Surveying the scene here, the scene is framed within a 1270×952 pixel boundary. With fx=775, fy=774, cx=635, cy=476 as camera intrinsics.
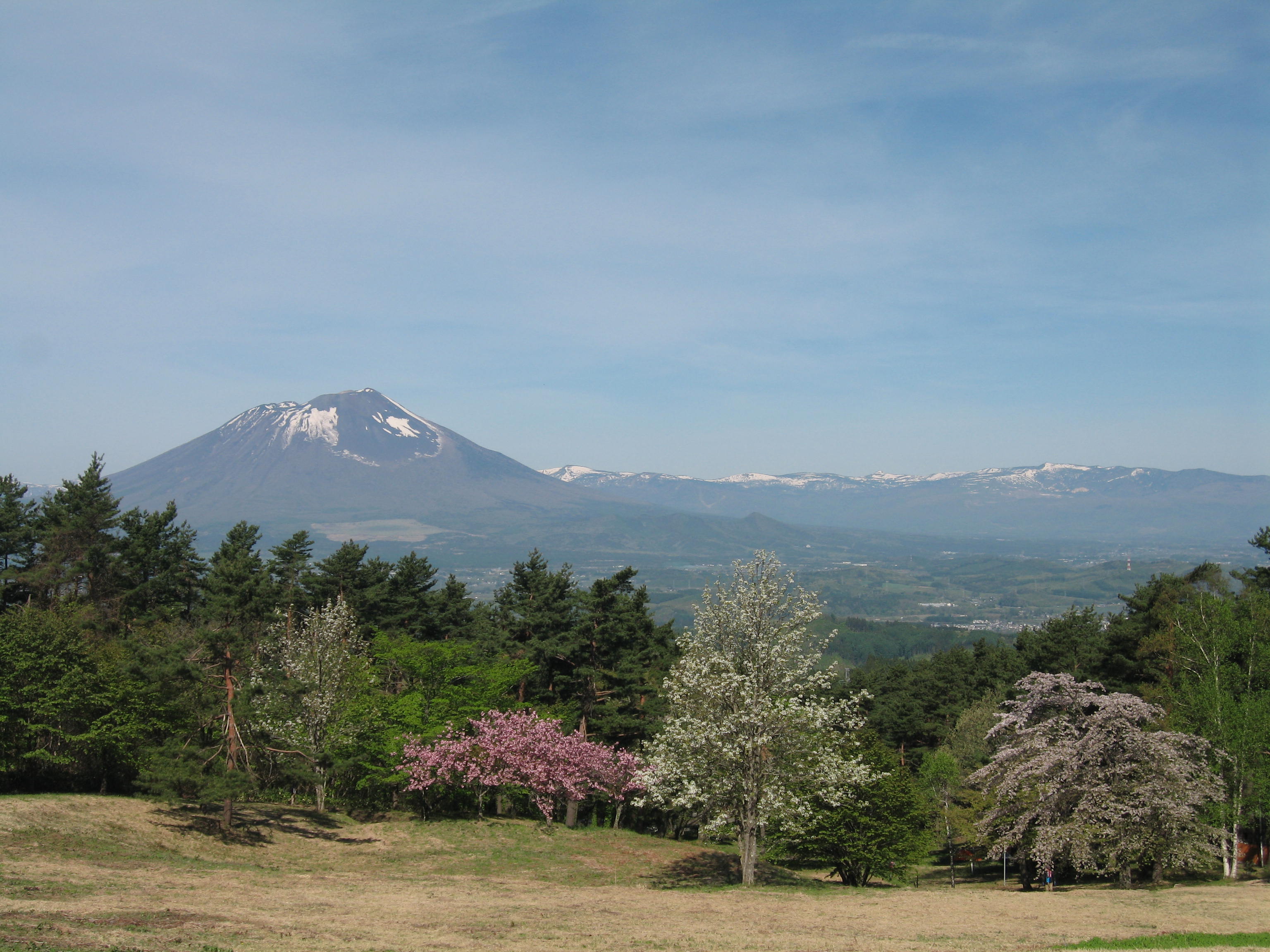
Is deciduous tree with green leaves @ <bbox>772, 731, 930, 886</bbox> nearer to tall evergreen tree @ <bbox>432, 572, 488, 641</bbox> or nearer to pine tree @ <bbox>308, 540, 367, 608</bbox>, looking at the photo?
tall evergreen tree @ <bbox>432, 572, 488, 641</bbox>

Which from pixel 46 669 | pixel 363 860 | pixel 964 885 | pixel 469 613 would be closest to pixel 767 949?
pixel 363 860

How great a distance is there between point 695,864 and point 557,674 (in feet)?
57.6

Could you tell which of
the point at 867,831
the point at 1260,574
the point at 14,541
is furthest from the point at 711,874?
the point at 14,541

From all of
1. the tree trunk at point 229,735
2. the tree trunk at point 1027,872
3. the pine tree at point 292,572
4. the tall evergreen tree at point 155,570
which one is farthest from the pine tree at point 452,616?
the tree trunk at point 1027,872

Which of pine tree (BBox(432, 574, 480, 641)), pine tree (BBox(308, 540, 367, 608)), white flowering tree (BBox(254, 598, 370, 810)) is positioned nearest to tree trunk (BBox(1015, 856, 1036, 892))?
white flowering tree (BBox(254, 598, 370, 810))

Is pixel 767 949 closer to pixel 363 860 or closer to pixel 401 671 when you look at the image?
pixel 363 860

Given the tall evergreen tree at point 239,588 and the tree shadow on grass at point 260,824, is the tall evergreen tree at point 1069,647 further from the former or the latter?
the tall evergreen tree at point 239,588

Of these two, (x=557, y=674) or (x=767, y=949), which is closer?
(x=767, y=949)

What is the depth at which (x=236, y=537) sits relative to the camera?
199 ft

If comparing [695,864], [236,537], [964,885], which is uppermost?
[236,537]

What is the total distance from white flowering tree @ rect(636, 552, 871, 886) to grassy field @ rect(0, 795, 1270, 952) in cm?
302

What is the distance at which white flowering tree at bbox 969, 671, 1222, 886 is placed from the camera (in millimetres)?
27562

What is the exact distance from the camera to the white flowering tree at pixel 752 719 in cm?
2538

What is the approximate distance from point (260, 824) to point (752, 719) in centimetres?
2202
